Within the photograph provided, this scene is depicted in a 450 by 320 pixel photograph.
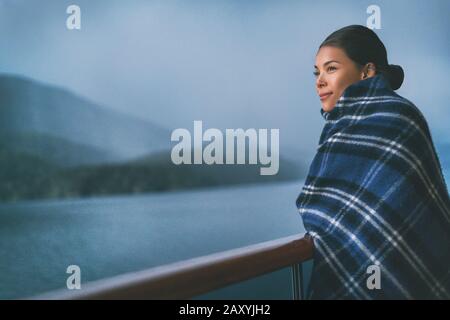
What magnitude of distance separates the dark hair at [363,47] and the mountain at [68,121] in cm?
47

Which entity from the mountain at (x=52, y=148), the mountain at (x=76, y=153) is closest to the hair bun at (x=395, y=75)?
the mountain at (x=76, y=153)

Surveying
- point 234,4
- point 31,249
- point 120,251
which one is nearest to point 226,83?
point 234,4

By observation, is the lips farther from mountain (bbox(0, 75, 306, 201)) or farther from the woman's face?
mountain (bbox(0, 75, 306, 201))

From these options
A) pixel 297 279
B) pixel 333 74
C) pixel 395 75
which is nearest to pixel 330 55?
pixel 333 74

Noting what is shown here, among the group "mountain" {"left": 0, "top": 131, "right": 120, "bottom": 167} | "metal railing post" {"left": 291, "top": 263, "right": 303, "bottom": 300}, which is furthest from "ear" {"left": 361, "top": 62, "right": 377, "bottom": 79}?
"mountain" {"left": 0, "top": 131, "right": 120, "bottom": 167}

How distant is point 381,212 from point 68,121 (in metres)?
0.81

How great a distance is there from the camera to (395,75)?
112 centimetres

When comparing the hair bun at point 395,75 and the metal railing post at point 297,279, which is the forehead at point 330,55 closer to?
the hair bun at point 395,75

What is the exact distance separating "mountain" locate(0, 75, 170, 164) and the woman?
48 centimetres

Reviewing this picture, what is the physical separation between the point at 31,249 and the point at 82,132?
411 millimetres

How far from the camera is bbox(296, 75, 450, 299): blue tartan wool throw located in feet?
2.84

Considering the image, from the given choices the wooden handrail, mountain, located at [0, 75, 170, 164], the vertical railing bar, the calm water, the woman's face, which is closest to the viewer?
the wooden handrail

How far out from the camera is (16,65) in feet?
4.33

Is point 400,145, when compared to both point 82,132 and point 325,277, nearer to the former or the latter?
point 325,277
